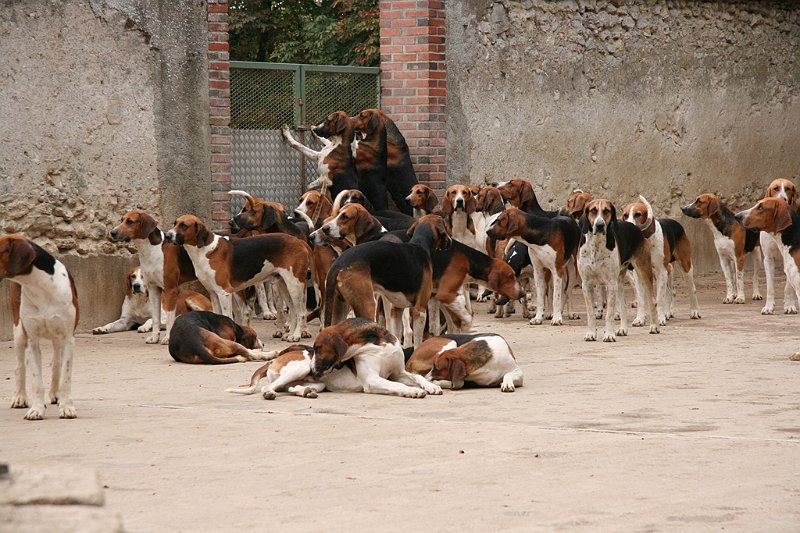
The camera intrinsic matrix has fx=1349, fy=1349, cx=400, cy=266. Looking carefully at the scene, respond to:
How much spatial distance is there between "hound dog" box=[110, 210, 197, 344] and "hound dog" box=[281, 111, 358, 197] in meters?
3.09

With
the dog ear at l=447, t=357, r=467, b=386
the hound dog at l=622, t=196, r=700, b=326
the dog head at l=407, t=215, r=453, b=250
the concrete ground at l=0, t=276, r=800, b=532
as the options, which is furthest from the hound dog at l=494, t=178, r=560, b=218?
A: the dog ear at l=447, t=357, r=467, b=386

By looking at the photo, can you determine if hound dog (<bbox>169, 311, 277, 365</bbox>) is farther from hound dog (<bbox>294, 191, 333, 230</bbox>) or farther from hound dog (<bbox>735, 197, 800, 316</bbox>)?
hound dog (<bbox>735, 197, 800, 316</bbox>)

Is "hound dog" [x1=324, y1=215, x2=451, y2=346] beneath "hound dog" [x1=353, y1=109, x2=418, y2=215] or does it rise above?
beneath

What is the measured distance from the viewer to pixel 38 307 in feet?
27.0

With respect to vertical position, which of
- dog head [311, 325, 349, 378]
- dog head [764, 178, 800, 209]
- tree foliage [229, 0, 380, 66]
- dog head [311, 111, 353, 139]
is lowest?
dog head [311, 325, 349, 378]

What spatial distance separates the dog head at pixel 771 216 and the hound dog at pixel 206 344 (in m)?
5.17

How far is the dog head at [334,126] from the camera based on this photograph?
15.8 metres

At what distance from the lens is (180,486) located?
6.33m

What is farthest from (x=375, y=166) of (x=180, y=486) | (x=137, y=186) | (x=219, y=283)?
(x=180, y=486)

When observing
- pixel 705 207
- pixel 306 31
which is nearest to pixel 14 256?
pixel 705 207

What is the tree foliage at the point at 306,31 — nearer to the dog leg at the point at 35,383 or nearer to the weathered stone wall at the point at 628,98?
the weathered stone wall at the point at 628,98

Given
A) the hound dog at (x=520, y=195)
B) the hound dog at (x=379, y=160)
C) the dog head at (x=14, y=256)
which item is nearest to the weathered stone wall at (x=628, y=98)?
the hound dog at (x=379, y=160)

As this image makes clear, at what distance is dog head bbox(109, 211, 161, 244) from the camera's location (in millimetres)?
13031

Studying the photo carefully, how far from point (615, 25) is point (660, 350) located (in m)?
7.83
